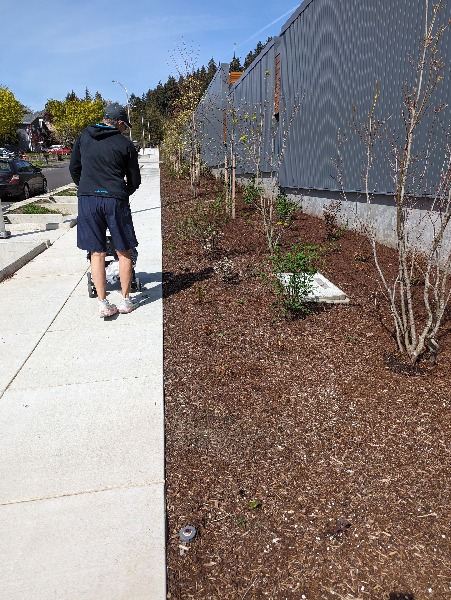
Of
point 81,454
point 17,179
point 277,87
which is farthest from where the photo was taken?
point 17,179

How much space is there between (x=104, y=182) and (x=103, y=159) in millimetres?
218

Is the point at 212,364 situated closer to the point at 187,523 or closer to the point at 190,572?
the point at 187,523

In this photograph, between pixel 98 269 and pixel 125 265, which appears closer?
pixel 98 269

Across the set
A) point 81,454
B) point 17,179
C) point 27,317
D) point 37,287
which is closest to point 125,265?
point 27,317

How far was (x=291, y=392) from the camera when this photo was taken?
3.23m

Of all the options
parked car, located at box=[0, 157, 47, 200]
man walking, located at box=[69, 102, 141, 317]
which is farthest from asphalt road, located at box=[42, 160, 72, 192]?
man walking, located at box=[69, 102, 141, 317]

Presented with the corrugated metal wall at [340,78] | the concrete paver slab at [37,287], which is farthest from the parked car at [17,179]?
the concrete paver slab at [37,287]

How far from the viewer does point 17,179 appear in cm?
1531

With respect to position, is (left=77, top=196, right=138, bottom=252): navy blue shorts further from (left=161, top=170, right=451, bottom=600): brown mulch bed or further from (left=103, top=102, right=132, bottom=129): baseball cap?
(left=161, top=170, right=451, bottom=600): brown mulch bed

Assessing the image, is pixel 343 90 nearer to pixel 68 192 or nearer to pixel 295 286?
pixel 295 286

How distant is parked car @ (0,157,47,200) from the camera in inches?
589

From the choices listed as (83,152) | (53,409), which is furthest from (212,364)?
(83,152)

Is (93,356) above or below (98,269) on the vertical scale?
below

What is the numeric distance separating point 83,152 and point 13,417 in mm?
2586
